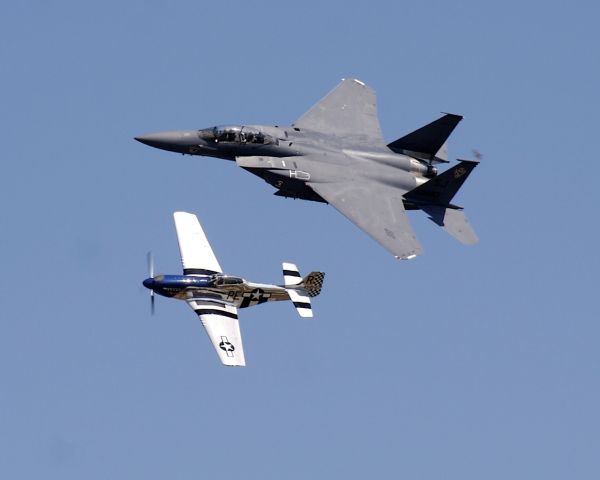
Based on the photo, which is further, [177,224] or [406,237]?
[177,224]

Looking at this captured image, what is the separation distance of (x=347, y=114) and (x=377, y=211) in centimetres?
791

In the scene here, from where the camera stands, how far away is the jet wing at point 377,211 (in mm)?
74375

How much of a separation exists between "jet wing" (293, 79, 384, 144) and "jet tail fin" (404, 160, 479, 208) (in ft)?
13.7

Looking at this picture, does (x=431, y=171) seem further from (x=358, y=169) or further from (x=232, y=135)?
(x=232, y=135)

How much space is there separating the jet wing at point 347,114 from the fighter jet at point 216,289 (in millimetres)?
6594

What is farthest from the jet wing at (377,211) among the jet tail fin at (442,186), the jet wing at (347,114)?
the jet wing at (347,114)

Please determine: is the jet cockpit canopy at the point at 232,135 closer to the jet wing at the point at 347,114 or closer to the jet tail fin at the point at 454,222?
the jet wing at the point at 347,114

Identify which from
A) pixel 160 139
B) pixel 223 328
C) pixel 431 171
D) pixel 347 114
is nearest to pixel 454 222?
pixel 431 171

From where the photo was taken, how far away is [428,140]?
7969cm

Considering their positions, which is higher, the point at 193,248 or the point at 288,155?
the point at 288,155

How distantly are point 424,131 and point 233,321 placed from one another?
41.7 ft

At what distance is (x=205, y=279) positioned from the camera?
77.1 m

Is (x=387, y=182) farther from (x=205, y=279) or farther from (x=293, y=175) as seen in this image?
(x=205, y=279)

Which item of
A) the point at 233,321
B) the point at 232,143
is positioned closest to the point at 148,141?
the point at 232,143
